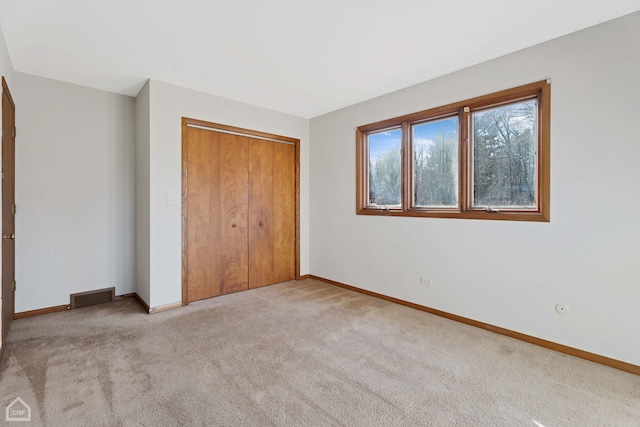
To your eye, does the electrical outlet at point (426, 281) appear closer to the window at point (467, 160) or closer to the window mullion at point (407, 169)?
the window at point (467, 160)

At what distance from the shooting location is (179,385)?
6.54 feet

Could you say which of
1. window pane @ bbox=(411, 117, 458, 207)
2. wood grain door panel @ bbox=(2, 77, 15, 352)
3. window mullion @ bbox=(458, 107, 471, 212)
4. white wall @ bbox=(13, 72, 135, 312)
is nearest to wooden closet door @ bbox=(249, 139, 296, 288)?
white wall @ bbox=(13, 72, 135, 312)

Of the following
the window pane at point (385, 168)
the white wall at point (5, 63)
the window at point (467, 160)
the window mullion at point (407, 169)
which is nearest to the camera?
the white wall at point (5, 63)

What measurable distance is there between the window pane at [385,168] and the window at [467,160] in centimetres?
1

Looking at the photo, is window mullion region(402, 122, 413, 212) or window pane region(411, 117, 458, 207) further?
window mullion region(402, 122, 413, 212)

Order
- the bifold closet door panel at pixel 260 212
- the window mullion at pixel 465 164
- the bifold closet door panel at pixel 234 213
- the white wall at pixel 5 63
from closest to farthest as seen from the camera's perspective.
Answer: the white wall at pixel 5 63 < the window mullion at pixel 465 164 < the bifold closet door panel at pixel 234 213 < the bifold closet door panel at pixel 260 212

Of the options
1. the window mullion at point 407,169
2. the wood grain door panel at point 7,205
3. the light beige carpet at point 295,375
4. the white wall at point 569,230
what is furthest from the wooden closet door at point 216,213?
the white wall at point 569,230

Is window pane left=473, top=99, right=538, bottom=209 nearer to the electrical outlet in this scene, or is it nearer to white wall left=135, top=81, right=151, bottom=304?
the electrical outlet

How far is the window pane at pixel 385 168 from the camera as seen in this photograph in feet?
12.3

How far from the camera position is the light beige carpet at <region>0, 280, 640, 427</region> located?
1727 mm

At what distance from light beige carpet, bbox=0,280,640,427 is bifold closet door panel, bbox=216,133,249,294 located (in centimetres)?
91

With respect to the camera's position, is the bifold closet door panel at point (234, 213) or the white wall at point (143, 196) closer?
the white wall at point (143, 196)

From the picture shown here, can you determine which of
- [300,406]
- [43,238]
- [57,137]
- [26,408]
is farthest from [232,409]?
[57,137]

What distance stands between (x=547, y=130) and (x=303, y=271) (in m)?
3.55
